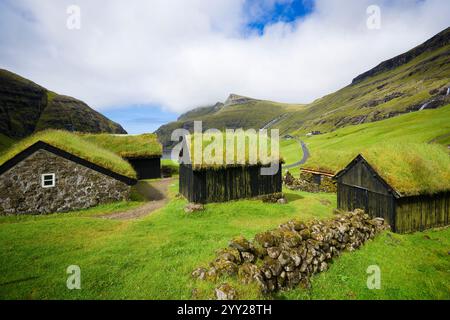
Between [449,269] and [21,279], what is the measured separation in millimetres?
21007

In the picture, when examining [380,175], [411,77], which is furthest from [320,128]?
[380,175]

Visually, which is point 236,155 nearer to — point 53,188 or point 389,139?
point 53,188

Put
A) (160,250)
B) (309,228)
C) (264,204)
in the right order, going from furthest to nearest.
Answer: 1. (264,204)
2. (309,228)
3. (160,250)

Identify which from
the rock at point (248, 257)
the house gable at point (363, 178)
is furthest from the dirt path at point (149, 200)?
the house gable at point (363, 178)

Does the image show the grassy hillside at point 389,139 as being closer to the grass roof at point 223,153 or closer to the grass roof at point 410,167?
the grass roof at point 410,167

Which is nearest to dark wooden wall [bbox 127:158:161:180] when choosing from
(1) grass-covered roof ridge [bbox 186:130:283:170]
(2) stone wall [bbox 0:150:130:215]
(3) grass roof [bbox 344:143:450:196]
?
(2) stone wall [bbox 0:150:130:215]

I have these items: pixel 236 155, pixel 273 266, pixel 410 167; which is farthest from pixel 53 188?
pixel 410 167

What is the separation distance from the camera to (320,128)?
16188 centimetres

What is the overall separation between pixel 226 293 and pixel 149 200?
62.7ft

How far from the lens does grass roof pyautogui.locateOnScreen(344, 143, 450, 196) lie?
1922 centimetres

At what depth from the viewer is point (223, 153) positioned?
23125mm
